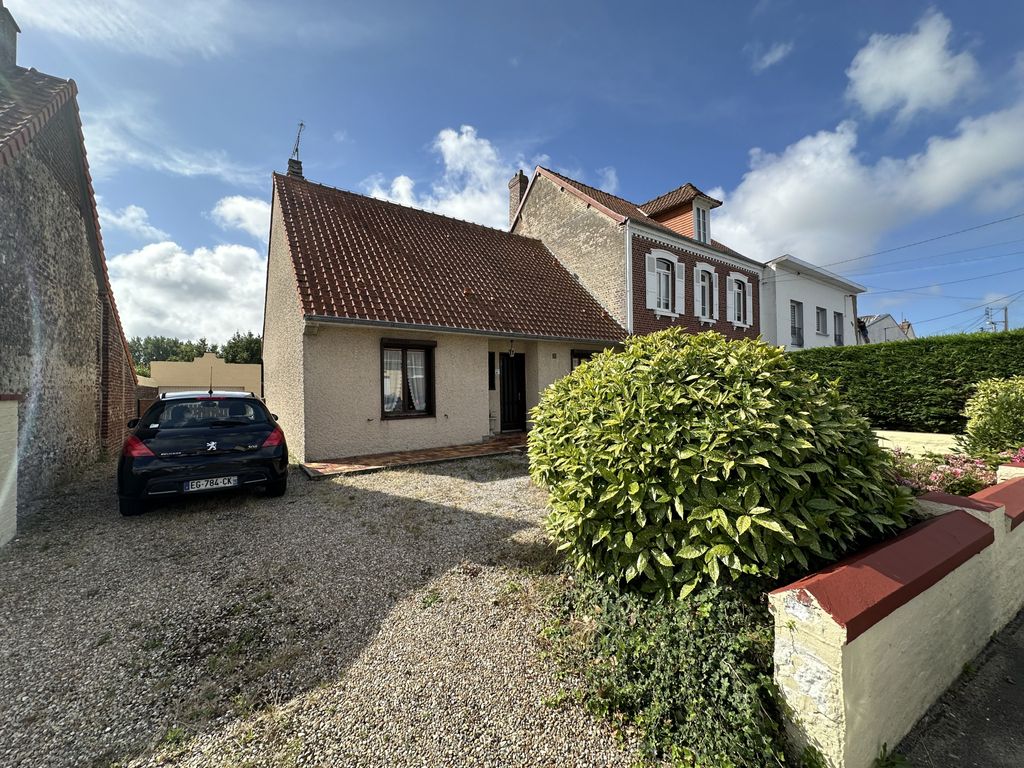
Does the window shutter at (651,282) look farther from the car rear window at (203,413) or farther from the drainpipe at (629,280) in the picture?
the car rear window at (203,413)

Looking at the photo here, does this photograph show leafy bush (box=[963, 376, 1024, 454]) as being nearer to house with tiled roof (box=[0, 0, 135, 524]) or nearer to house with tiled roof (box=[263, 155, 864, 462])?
house with tiled roof (box=[263, 155, 864, 462])

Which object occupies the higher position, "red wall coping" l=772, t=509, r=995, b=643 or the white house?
the white house

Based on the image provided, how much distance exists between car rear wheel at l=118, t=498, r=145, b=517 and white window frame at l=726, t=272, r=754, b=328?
1670 centimetres

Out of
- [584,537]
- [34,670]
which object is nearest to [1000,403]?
[584,537]

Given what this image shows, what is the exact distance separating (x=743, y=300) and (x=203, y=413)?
670 inches

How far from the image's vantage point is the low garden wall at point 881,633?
1.71 meters

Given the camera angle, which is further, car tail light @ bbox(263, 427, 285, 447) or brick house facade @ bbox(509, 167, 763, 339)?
brick house facade @ bbox(509, 167, 763, 339)

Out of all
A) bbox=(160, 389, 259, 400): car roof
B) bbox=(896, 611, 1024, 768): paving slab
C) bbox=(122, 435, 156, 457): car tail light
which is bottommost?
bbox=(896, 611, 1024, 768): paving slab

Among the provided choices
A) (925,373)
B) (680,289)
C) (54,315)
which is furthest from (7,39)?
(925,373)

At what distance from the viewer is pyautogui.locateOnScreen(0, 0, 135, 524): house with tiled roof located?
5.56 meters

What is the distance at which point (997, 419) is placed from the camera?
568 centimetres

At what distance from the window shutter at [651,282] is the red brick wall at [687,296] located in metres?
0.16

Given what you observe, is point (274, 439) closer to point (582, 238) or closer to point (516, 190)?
point (582, 238)

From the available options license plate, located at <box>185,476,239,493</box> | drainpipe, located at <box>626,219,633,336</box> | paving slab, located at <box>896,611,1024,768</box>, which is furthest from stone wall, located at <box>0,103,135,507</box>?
drainpipe, located at <box>626,219,633,336</box>
